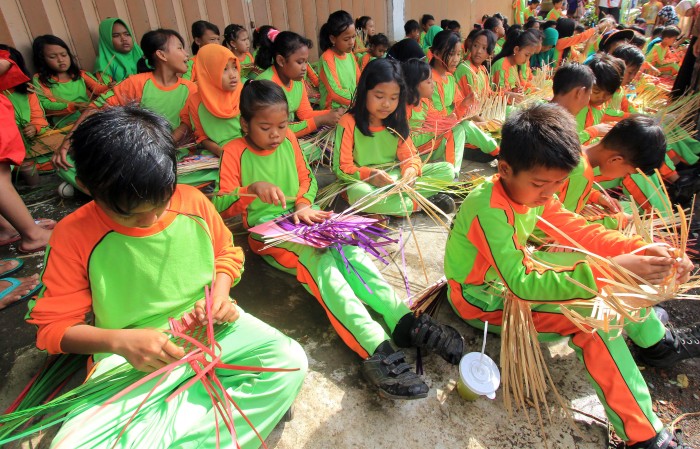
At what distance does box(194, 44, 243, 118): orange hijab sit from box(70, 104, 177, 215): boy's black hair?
181 centimetres

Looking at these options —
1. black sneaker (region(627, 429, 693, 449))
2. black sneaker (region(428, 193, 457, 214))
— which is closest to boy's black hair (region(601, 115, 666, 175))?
black sneaker (region(428, 193, 457, 214))

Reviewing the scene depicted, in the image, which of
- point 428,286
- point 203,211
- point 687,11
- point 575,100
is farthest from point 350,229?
point 687,11

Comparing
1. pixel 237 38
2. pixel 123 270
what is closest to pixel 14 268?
pixel 123 270

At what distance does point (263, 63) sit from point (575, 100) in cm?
297

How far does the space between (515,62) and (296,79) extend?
9.51 feet

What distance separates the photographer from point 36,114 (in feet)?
11.1

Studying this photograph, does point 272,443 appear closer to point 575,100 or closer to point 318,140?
point 318,140

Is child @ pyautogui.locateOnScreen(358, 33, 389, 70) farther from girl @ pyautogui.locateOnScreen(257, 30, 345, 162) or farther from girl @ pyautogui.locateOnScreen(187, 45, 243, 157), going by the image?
girl @ pyautogui.locateOnScreen(187, 45, 243, 157)

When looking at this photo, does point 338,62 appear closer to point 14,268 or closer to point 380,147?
point 380,147

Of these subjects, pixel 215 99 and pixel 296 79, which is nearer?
pixel 215 99

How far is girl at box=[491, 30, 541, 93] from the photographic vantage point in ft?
15.1

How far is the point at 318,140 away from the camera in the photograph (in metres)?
3.34

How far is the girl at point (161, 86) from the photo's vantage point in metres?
2.99

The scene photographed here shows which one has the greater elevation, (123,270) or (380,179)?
(123,270)
